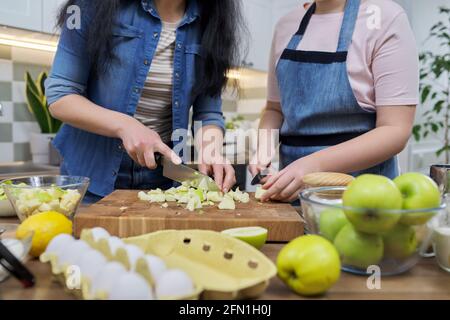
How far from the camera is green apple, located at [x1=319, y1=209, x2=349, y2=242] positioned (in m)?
0.61

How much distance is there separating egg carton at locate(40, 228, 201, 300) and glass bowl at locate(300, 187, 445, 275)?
9.0 inches

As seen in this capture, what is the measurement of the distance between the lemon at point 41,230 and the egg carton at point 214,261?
14 centimetres

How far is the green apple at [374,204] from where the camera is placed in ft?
1.82

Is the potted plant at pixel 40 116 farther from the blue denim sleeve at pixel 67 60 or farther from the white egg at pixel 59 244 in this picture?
the white egg at pixel 59 244

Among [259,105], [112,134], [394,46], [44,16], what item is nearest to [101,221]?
[112,134]

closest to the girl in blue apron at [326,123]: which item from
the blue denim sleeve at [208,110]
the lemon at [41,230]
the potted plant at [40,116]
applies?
the blue denim sleeve at [208,110]

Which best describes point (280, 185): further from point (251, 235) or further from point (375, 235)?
point (375, 235)

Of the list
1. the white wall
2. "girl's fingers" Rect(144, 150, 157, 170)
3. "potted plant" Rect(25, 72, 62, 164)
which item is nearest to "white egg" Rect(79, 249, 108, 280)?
"girl's fingers" Rect(144, 150, 157, 170)

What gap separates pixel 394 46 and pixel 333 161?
1.16 feet

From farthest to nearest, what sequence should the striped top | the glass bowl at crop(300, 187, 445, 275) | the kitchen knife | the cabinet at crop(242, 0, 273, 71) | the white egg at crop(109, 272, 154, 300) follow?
the cabinet at crop(242, 0, 273, 71) → the striped top → the kitchen knife → the glass bowl at crop(300, 187, 445, 275) → the white egg at crop(109, 272, 154, 300)

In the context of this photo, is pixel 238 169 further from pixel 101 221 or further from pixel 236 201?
pixel 101 221

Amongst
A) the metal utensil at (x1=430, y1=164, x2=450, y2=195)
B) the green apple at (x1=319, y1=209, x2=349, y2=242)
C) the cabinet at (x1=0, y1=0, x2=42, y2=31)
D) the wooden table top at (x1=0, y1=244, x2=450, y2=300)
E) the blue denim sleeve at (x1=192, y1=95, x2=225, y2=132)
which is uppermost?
the cabinet at (x1=0, y1=0, x2=42, y2=31)

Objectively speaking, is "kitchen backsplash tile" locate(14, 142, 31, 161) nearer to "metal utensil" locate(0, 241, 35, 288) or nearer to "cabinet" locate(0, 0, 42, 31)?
"cabinet" locate(0, 0, 42, 31)

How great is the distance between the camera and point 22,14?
1.85 metres
